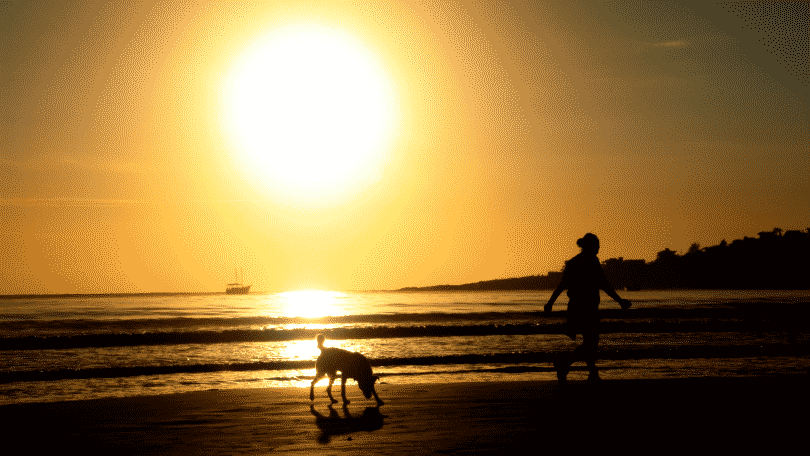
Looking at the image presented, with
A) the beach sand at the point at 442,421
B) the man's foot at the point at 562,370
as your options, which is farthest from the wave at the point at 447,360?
the beach sand at the point at 442,421

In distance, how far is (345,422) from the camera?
7.68m

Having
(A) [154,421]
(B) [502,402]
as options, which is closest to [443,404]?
(B) [502,402]

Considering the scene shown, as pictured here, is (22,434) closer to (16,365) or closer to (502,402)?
(502,402)

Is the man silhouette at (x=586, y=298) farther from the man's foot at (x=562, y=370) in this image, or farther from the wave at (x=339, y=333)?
the wave at (x=339, y=333)

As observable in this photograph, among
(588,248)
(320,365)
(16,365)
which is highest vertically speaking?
(588,248)

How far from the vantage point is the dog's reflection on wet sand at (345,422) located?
707 cm

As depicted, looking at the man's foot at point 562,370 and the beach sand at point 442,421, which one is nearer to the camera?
the beach sand at point 442,421

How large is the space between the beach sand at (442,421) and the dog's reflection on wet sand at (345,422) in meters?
0.01

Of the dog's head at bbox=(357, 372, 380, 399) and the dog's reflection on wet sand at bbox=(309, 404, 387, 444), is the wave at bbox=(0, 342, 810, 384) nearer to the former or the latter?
the dog's head at bbox=(357, 372, 380, 399)

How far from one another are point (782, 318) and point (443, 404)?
7.81 metres

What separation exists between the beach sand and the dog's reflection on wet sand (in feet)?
0.04

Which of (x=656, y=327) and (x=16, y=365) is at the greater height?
(x=656, y=327)

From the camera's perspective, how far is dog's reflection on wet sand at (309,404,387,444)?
707 cm

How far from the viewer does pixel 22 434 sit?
23.3ft
